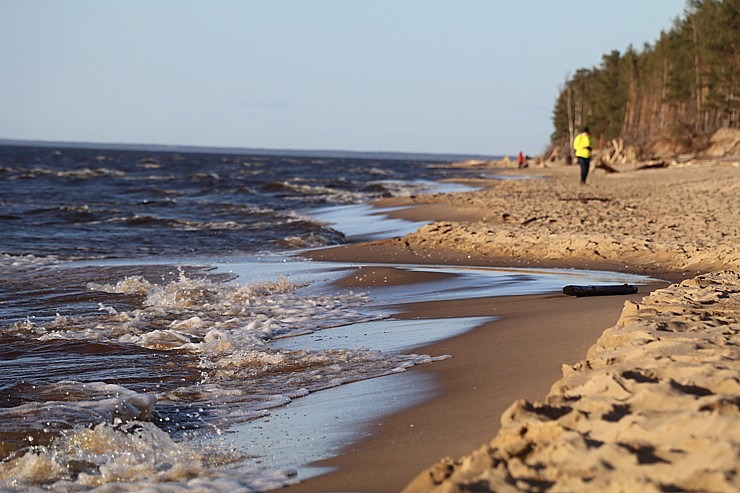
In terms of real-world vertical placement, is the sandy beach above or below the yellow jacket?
Result: below

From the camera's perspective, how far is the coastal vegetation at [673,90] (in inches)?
2010

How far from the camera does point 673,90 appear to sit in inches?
2470

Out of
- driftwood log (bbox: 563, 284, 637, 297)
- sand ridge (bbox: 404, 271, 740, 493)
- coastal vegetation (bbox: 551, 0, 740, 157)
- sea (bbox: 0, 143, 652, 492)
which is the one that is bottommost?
sea (bbox: 0, 143, 652, 492)

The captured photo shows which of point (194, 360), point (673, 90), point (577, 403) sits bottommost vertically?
point (194, 360)

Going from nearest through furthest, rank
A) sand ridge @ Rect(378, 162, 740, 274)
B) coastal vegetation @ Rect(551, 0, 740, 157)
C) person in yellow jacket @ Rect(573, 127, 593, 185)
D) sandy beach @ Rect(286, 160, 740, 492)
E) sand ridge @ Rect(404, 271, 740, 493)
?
sand ridge @ Rect(404, 271, 740, 493), sandy beach @ Rect(286, 160, 740, 492), sand ridge @ Rect(378, 162, 740, 274), person in yellow jacket @ Rect(573, 127, 593, 185), coastal vegetation @ Rect(551, 0, 740, 157)

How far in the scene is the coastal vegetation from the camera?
2010 inches

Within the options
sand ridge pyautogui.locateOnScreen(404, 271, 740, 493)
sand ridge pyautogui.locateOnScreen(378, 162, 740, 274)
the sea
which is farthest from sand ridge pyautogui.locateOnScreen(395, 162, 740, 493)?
sand ridge pyautogui.locateOnScreen(378, 162, 740, 274)

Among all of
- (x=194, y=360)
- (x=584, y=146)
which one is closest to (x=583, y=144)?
(x=584, y=146)

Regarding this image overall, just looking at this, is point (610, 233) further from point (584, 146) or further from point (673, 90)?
point (673, 90)

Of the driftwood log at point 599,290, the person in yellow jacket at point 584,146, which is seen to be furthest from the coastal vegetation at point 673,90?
the driftwood log at point 599,290

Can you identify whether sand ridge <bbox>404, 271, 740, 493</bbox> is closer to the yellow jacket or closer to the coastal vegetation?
the yellow jacket

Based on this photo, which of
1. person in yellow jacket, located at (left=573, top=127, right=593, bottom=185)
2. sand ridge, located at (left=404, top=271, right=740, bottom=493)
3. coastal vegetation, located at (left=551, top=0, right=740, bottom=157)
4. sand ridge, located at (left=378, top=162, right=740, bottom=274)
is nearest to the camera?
sand ridge, located at (left=404, top=271, right=740, bottom=493)

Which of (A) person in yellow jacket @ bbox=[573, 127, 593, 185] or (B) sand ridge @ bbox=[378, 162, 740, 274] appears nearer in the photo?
(B) sand ridge @ bbox=[378, 162, 740, 274]

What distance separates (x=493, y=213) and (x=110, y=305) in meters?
9.04
